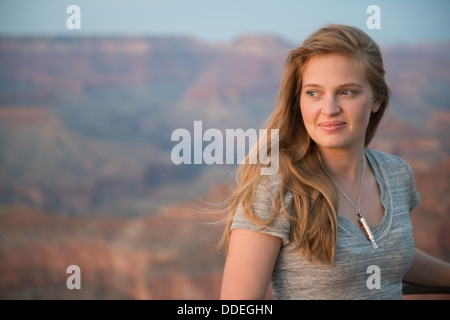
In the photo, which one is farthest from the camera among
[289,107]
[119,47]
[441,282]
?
[119,47]

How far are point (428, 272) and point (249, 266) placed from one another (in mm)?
706

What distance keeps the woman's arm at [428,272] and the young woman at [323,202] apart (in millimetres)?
178

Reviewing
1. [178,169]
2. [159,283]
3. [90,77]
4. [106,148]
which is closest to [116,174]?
[106,148]

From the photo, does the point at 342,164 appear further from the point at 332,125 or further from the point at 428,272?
the point at 428,272

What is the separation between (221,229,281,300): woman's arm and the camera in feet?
3.77

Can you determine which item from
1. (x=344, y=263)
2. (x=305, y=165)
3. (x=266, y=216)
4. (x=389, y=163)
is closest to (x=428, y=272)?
(x=389, y=163)

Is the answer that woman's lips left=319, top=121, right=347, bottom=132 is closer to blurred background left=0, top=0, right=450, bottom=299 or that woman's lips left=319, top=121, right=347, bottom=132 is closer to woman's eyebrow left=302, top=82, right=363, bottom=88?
woman's eyebrow left=302, top=82, right=363, bottom=88

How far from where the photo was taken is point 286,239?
1181mm

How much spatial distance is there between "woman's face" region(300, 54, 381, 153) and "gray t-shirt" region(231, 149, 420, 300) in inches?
7.9

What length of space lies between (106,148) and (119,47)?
21.3 ft

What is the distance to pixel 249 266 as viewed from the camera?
1.15 meters

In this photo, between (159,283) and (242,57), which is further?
(242,57)
